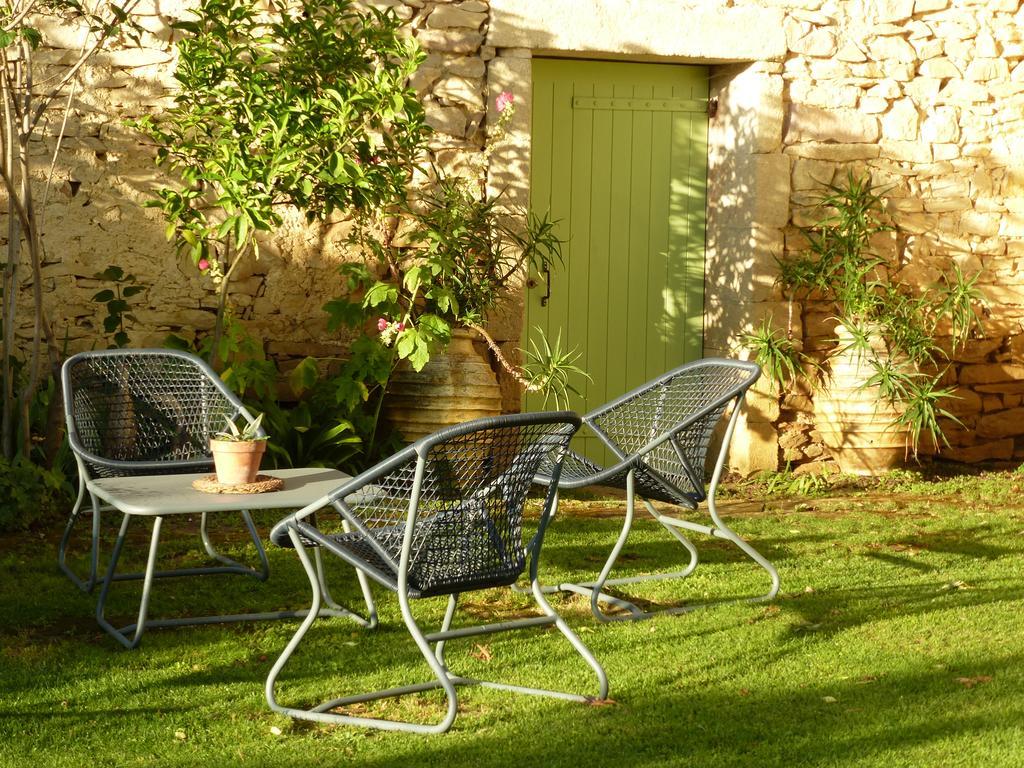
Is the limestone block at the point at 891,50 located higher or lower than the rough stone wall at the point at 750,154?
higher

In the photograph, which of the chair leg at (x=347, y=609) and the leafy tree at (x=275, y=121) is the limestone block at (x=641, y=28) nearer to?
the leafy tree at (x=275, y=121)

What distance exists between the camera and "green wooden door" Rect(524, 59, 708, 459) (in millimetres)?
7254

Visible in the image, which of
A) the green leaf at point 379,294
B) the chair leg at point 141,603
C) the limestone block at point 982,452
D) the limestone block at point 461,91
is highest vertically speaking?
the limestone block at point 461,91

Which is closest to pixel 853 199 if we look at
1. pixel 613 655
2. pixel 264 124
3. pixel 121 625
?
pixel 264 124

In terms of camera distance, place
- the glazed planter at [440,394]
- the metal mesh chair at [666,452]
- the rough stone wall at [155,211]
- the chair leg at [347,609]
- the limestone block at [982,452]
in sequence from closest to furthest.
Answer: the chair leg at [347,609] < the metal mesh chair at [666,452] < the rough stone wall at [155,211] < the glazed planter at [440,394] < the limestone block at [982,452]

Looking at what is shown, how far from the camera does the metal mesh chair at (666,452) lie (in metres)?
Answer: 4.29

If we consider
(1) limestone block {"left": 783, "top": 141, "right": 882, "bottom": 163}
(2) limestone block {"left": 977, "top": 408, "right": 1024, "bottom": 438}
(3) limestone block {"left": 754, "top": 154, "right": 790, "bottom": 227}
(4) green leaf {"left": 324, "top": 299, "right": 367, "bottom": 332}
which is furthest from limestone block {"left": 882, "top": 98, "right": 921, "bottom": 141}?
(4) green leaf {"left": 324, "top": 299, "right": 367, "bottom": 332}

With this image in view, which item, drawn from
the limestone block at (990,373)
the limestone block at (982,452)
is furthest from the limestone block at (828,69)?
the limestone block at (982,452)

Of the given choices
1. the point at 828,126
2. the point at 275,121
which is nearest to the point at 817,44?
the point at 828,126

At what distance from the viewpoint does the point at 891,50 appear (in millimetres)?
7426

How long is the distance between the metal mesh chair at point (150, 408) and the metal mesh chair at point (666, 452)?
47.5 inches

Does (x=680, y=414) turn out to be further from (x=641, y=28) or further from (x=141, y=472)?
(x=641, y=28)

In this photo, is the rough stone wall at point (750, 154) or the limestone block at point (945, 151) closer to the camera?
the rough stone wall at point (750, 154)

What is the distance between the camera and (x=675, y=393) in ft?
16.0
